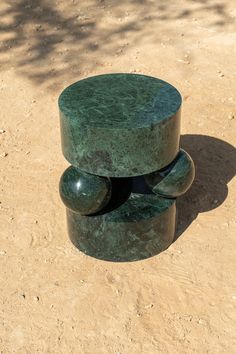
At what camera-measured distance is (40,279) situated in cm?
473

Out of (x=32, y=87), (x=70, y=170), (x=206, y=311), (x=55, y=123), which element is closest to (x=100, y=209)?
A: (x=70, y=170)

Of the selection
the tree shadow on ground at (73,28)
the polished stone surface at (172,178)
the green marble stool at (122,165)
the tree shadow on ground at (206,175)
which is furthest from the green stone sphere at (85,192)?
the tree shadow on ground at (73,28)

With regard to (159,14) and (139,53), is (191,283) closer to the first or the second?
(139,53)

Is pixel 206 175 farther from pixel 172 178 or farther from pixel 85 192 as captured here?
pixel 85 192

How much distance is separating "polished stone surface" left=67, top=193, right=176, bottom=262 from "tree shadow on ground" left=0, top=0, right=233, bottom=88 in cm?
319

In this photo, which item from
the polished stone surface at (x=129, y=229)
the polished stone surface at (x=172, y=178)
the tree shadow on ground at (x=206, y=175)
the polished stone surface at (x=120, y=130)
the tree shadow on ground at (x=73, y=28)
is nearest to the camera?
the polished stone surface at (x=120, y=130)

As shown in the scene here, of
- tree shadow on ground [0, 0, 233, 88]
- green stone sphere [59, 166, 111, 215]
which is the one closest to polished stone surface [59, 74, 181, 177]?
green stone sphere [59, 166, 111, 215]

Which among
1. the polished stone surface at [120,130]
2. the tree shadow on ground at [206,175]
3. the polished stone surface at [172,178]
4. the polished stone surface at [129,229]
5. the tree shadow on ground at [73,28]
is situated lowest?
the tree shadow on ground at [73,28]

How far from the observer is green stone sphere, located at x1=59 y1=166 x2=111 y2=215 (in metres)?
4.36

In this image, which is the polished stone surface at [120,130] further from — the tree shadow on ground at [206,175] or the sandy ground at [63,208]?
the tree shadow on ground at [206,175]

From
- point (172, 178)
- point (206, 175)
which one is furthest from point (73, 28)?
point (172, 178)

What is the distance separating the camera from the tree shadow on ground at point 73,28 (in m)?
7.80

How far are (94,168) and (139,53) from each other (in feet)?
13.3

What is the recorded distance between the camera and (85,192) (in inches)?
172
